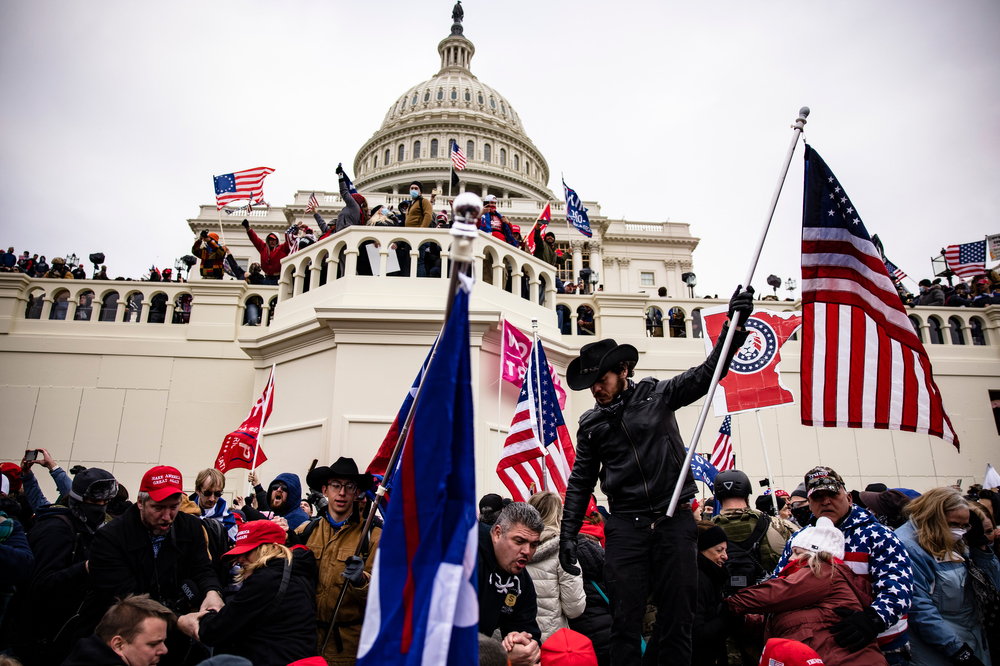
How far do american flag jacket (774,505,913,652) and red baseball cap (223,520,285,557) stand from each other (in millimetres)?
3025

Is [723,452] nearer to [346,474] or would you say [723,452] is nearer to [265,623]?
[346,474]

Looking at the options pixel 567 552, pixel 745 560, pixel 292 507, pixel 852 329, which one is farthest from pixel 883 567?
pixel 292 507

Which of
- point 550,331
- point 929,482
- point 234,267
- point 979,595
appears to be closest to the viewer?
point 979,595

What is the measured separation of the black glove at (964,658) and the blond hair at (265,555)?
13.5 ft

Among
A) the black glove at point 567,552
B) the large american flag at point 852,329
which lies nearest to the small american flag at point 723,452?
the large american flag at point 852,329

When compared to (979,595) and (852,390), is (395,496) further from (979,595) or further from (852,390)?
(979,595)

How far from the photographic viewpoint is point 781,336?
38.0 feet

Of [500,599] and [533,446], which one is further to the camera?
[533,446]

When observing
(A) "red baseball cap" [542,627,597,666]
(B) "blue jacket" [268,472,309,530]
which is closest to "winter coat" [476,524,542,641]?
(A) "red baseball cap" [542,627,597,666]

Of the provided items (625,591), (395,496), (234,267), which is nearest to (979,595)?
(625,591)

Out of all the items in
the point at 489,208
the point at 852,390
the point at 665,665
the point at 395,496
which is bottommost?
the point at 665,665

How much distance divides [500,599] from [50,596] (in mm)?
2973

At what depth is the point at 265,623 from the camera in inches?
137

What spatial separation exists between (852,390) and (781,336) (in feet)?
24.3
